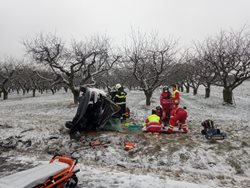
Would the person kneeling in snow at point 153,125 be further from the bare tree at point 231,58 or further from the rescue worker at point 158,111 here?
the bare tree at point 231,58

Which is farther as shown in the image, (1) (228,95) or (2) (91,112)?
(1) (228,95)

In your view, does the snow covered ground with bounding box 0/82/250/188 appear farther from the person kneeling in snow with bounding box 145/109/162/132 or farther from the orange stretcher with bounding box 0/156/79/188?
the orange stretcher with bounding box 0/156/79/188

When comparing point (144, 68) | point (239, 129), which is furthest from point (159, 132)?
point (144, 68)

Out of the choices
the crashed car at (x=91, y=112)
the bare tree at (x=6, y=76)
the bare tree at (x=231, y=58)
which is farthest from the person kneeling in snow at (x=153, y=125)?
the bare tree at (x=6, y=76)

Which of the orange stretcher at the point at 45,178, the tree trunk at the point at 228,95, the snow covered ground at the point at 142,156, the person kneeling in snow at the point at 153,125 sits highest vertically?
the tree trunk at the point at 228,95

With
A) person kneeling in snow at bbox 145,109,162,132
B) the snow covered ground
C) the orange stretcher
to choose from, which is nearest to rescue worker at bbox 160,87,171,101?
person kneeling in snow at bbox 145,109,162,132

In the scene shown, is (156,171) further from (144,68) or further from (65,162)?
(144,68)

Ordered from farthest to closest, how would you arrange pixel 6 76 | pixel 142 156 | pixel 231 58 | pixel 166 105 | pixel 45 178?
1. pixel 6 76
2. pixel 231 58
3. pixel 166 105
4. pixel 142 156
5. pixel 45 178

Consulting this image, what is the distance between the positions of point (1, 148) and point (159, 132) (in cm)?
617

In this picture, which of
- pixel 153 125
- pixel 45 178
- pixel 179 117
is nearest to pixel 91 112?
pixel 153 125

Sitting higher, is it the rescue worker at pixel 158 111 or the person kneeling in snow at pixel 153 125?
the rescue worker at pixel 158 111

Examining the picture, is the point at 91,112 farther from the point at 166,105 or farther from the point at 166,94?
the point at 166,94

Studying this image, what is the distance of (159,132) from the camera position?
770cm

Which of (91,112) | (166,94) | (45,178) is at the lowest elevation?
(45,178)
